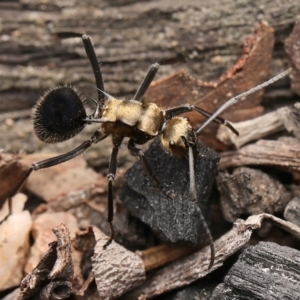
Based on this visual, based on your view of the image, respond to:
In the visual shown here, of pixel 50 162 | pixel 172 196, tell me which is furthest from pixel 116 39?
pixel 172 196

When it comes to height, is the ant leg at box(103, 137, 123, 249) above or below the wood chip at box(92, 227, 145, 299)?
above

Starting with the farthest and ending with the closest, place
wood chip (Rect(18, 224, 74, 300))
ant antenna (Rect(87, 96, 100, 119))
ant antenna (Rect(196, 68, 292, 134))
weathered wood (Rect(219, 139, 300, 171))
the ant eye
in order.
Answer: ant antenna (Rect(87, 96, 100, 119)) < the ant eye < ant antenna (Rect(196, 68, 292, 134)) < weathered wood (Rect(219, 139, 300, 171)) < wood chip (Rect(18, 224, 74, 300))

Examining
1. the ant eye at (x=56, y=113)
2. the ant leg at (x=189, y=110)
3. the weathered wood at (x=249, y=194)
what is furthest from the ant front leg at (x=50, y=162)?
the weathered wood at (x=249, y=194)

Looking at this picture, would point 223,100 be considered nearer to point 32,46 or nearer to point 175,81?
point 175,81

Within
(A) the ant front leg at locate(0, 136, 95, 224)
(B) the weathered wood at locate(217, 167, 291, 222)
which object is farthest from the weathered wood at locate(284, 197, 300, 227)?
(A) the ant front leg at locate(0, 136, 95, 224)

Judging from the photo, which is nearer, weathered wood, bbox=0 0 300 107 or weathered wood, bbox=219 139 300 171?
weathered wood, bbox=219 139 300 171

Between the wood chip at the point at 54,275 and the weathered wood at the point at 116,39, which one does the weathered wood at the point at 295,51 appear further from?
the wood chip at the point at 54,275

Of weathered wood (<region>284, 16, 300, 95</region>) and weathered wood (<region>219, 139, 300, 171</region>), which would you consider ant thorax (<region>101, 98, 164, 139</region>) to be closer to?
weathered wood (<region>219, 139, 300, 171</region>)
